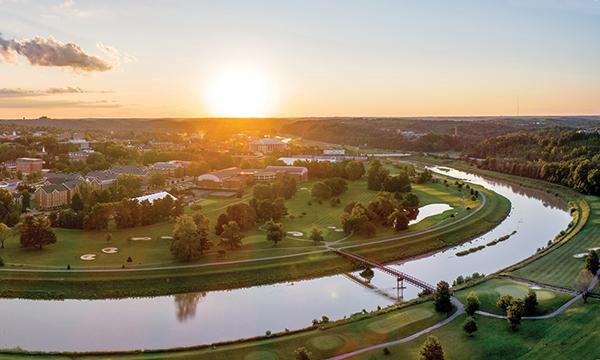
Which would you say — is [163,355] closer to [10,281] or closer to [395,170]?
[10,281]

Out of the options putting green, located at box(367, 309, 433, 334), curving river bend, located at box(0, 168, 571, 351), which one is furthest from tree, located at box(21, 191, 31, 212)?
putting green, located at box(367, 309, 433, 334)

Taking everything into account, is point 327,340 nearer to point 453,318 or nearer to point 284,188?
point 453,318

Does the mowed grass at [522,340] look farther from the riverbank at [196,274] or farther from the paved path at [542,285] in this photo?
the riverbank at [196,274]

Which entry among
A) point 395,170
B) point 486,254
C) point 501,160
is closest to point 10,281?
point 486,254

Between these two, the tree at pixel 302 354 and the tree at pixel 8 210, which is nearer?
the tree at pixel 302 354

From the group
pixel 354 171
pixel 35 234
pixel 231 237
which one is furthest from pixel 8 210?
pixel 354 171

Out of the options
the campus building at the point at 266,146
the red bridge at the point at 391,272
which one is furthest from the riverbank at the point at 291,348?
the campus building at the point at 266,146
